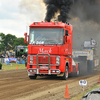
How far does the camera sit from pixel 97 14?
33125 mm

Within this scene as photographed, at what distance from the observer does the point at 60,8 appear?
27859mm

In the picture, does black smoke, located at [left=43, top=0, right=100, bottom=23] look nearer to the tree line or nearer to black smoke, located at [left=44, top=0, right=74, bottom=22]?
black smoke, located at [left=44, top=0, right=74, bottom=22]

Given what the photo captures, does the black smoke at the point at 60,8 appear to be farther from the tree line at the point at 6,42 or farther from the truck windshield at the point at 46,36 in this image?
the tree line at the point at 6,42

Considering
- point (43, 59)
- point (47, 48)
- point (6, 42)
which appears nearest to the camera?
point (47, 48)

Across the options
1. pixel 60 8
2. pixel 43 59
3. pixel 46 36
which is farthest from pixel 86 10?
pixel 43 59

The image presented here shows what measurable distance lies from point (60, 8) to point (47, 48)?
12.9m

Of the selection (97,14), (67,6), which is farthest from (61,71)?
(97,14)

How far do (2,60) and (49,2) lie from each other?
745 inches

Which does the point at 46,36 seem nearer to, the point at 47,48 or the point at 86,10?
the point at 47,48

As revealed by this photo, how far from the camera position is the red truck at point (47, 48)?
629 inches

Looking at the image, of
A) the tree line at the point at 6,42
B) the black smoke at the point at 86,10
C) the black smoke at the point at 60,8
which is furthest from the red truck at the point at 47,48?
the tree line at the point at 6,42

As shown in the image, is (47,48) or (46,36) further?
(46,36)

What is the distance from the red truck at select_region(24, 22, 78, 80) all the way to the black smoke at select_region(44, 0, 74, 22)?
10804mm

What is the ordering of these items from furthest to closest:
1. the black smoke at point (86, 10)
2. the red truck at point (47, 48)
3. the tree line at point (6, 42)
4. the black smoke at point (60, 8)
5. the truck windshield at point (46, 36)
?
the tree line at point (6, 42)
the black smoke at point (86, 10)
the black smoke at point (60, 8)
the truck windshield at point (46, 36)
the red truck at point (47, 48)
